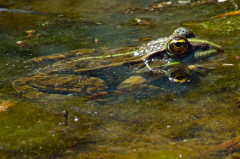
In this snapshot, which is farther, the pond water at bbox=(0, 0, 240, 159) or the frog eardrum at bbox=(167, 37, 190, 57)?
the frog eardrum at bbox=(167, 37, 190, 57)

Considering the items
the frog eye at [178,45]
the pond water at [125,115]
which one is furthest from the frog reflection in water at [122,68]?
the pond water at [125,115]

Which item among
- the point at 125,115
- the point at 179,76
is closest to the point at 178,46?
the point at 179,76

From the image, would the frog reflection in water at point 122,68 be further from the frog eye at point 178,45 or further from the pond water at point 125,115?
the pond water at point 125,115

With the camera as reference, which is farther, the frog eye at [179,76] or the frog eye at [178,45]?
the frog eye at [178,45]

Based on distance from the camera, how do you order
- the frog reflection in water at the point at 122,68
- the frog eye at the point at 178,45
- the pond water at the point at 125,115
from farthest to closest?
the frog eye at the point at 178,45
the frog reflection in water at the point at 122,68
the pond water at the point at 125,115

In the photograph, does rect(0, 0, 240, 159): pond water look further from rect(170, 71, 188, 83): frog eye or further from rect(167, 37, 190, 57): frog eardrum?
rect(167, 37, 190, 57): frog eardrum

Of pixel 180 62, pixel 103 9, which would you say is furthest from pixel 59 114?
pixel 103 9

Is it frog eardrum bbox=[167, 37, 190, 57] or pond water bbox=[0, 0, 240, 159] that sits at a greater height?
frog eardrum bbox=[167, 37, 190, 57]

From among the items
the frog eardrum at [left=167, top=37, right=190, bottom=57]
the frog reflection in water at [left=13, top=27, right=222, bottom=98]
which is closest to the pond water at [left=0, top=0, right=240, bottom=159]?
the frog reflection in water at [left=13, top=27, right=222, bottom=98]
